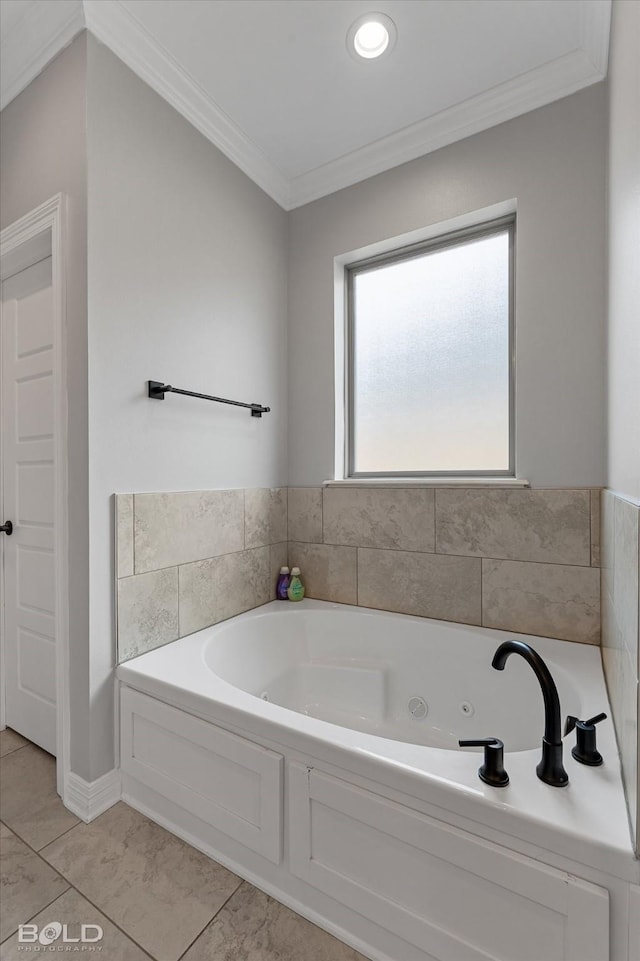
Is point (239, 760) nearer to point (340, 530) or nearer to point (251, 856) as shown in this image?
point (251, 856)

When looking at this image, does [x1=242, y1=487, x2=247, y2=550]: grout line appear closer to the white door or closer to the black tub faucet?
the white door

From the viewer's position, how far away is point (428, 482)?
1967 mm

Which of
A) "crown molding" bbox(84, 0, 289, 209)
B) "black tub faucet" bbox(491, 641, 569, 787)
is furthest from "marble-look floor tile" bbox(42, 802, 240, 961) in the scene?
"crown molding" bbox(84, 0, 289, 209)

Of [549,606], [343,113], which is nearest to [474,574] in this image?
[549,606]

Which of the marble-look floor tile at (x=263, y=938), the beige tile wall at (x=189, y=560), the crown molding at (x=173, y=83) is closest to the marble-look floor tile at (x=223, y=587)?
the beige tile wall at (x=189, y=560)

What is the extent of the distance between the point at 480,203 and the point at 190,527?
72.0 inches

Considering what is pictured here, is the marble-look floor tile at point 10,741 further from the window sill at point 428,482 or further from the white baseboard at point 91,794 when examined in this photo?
the window sill at point 428,482

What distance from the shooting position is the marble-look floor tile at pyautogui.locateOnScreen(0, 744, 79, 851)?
55.5 inches

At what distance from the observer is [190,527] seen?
179cm

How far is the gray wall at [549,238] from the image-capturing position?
1.64m

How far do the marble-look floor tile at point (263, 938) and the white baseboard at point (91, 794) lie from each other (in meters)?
0.59

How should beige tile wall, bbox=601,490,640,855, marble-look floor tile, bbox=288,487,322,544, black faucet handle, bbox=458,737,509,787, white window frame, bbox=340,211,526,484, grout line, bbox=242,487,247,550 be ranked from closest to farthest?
beige tile wall, bbox=601,490,640,855 → black faucet handle, bbox=458,737,509,787 → white window frame, bbox=340,211,526,484 → grout line, bbox=242,487,247,550 → marble-look floor tile, bbox=288,487,322,544

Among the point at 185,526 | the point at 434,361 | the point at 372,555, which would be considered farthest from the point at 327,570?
the point at 434,361

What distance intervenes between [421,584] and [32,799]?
65.5 inches
